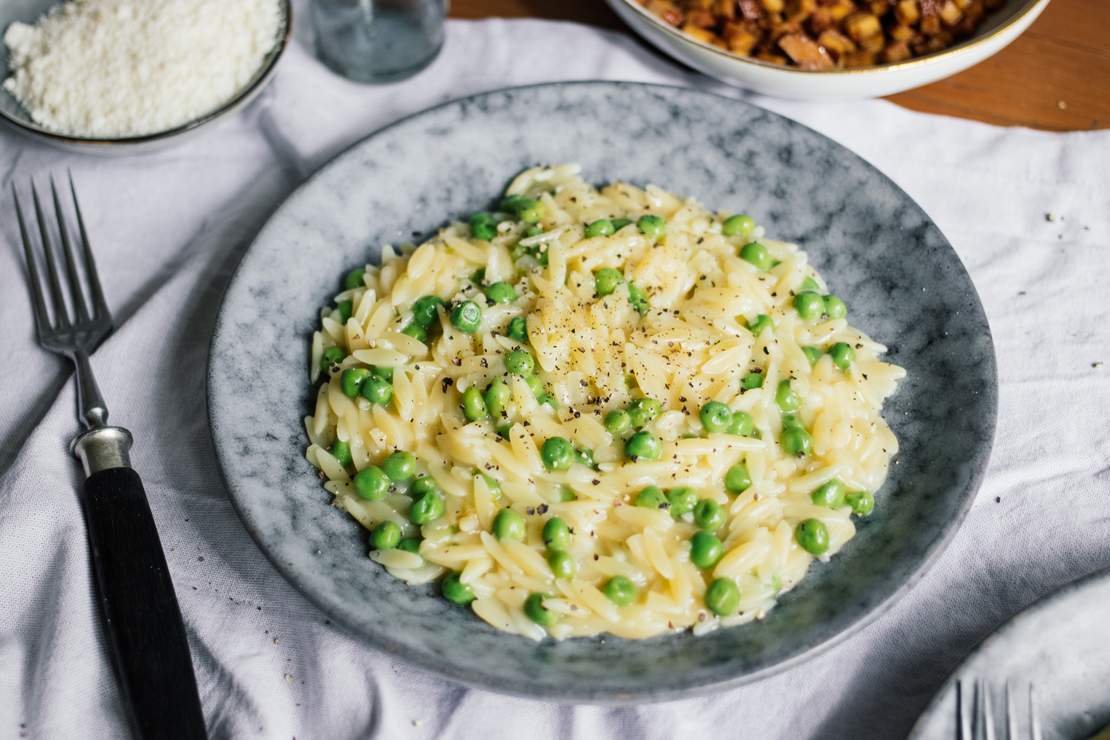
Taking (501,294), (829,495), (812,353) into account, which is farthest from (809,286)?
→ (501,294)

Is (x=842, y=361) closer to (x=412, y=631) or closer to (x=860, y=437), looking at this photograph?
(x=860, y=437)

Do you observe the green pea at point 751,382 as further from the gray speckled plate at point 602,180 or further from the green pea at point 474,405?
the green pea at point 474,405

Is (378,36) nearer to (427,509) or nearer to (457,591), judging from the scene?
(427,509)

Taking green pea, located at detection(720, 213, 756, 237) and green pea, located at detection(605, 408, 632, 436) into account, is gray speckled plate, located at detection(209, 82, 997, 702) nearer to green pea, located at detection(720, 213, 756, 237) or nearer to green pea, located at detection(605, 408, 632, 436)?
green pea, located at detection(720, 213, 756, 237)

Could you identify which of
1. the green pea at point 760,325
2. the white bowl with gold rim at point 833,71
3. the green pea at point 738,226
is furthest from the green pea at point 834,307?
the white bowl with gold rim at point 833,71

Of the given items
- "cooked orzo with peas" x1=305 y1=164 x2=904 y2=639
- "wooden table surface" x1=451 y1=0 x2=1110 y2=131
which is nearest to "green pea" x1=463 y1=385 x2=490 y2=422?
"cooked orzo with peas" x1=305 y1=164 x2=904 y2=639

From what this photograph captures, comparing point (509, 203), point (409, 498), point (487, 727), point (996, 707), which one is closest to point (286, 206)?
point (509, 203)
